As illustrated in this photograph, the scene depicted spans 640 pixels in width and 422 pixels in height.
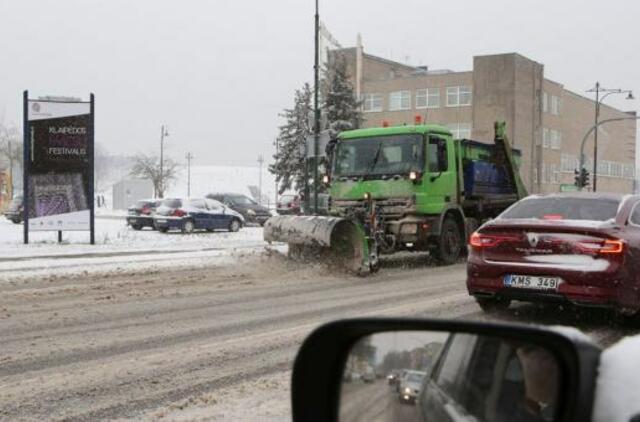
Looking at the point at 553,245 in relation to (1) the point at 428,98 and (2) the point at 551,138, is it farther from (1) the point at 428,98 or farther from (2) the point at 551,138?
(2) the point at 551,138

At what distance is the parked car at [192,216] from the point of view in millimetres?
27641

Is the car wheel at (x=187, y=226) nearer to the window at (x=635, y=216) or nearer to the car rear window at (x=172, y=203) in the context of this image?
the car rear window at (x=172, y=203)

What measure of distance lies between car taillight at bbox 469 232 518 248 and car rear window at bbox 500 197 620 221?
444 millimetres

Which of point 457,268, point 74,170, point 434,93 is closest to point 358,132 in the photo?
point 457,268

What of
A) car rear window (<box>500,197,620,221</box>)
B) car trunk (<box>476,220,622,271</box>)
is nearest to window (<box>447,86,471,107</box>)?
car rear window (<box>500,197,620,221</box>)

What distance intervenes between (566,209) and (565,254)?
37.2 inches

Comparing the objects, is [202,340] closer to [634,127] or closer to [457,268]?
[457,268]

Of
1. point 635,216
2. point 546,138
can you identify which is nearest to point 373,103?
point 546,138

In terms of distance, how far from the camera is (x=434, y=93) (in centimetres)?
7356

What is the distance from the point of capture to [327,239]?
13.0m

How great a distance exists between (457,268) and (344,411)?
42.1ft

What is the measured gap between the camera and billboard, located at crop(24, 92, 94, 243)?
19.9 metres

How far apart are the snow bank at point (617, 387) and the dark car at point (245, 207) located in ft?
116

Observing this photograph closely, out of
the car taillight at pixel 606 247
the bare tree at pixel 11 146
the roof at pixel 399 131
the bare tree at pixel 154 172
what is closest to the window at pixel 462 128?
the bare tree at pixel 154 172
